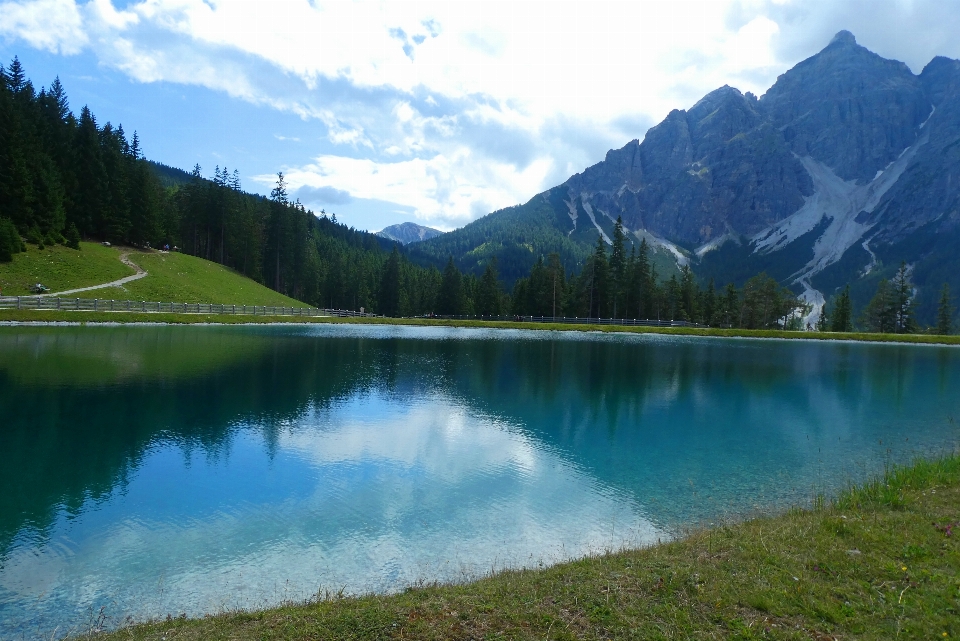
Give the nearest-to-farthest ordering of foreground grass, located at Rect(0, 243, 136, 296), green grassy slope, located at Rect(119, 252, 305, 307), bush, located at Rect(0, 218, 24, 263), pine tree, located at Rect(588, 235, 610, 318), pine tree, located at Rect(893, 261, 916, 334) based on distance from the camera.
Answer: foreground grass, located at Rect(0, 243, 136, 296)
bush, located at Rect(0, 218, 24, 263)
green grassy slope, located at Rect(119, 252, 305, 307)
pine tree, located at Rect(893, 261, 916, 334)
pine tree, located at Rect(588, 235, 610, 318)

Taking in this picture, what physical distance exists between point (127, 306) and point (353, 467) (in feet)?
220

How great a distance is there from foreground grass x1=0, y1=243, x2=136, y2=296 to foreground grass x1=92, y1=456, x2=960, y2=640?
77.8 meters

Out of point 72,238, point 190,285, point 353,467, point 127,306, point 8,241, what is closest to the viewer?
point 353,467

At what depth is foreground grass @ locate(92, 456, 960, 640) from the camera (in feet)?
22.8

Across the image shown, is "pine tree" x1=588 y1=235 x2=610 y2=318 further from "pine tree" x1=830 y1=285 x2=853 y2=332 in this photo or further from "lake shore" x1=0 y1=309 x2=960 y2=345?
"pine tree" x1=830 y1=285 x2=853 y2=332

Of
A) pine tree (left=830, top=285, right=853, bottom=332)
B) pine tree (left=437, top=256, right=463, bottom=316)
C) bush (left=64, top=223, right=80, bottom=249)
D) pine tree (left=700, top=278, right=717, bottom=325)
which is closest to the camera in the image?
bush (left=64, top=223, right=80, bottom=249)

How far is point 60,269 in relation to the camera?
7038cm

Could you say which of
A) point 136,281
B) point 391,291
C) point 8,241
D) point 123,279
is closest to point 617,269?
point 391,291

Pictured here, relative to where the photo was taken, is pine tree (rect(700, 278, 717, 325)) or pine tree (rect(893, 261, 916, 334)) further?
pine tree (rect(700, 278, 717, 325))

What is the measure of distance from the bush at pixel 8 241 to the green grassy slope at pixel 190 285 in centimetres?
1099

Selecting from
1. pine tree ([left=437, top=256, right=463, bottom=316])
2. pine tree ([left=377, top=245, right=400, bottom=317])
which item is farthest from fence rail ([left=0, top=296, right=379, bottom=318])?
pine tree ([left=437, top=256, right=463, bottom=316])

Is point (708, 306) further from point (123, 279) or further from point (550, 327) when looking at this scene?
point (123, 279)

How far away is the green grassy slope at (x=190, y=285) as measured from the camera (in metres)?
77.8

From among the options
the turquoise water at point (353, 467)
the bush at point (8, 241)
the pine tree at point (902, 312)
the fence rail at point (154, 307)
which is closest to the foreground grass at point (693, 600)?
the turquoise water at point (353, 467)
